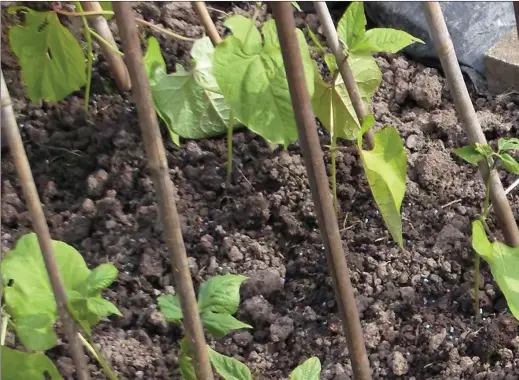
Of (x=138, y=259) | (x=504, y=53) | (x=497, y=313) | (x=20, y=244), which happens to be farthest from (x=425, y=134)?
(x=20, y=244)

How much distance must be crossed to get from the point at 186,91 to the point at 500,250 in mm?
597

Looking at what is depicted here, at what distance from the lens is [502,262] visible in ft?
3.26

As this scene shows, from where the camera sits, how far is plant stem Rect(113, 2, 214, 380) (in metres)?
0.61

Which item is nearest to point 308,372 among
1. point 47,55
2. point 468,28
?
point 47,55

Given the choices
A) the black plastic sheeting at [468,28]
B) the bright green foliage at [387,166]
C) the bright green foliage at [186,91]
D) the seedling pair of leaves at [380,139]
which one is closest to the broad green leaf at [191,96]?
the bright green foliage at [186,91]

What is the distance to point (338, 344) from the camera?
1098 millimetres

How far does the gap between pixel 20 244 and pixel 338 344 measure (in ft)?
1.68

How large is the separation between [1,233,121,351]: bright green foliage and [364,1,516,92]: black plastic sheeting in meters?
1.00

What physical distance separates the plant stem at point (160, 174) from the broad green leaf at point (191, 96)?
55 cm

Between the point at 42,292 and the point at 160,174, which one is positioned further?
the point at 42,292

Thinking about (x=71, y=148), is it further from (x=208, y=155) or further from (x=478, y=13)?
(x=478, y=13)

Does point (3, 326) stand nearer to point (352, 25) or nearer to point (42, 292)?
point (42, 292)

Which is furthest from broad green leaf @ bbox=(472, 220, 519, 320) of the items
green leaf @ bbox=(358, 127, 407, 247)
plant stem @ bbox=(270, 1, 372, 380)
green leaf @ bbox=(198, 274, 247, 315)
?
green leaf @ bbox=(198, 274, 247, 315)

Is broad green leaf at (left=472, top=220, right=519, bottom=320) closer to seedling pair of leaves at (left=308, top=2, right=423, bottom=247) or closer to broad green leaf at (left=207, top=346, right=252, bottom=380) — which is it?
seedling pair of leaves at (left=308, top=2, right=423, bottom=247)
